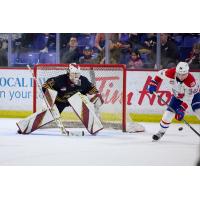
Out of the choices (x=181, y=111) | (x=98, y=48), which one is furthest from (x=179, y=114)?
(x=98, y=48)

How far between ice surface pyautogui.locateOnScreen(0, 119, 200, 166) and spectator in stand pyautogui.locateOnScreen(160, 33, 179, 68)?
1.33 ft

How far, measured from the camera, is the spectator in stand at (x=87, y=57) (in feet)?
23.0

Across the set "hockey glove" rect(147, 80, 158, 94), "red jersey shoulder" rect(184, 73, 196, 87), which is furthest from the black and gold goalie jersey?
"red jersey shoulder" rect(184, 73, 196, 87)

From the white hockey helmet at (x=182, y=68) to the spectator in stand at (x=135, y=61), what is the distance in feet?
0.78

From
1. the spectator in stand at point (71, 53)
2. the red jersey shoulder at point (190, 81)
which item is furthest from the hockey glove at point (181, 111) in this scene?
the spectator in stand at point (71, 53)

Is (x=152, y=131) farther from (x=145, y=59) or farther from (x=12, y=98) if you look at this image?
(x=12, y=98)

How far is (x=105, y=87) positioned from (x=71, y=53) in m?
0.32

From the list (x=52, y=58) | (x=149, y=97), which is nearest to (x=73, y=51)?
(x=52, y=58)

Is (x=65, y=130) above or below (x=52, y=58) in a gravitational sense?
below

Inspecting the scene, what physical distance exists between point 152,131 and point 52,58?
796 millimetres

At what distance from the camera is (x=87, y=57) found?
7027 mm

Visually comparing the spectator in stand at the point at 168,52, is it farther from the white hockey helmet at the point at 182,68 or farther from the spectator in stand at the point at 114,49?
the spectator in stand at the point at 114,49

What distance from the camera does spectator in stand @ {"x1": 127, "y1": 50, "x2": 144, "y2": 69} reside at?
23.0 ft

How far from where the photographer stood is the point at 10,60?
705 cm
